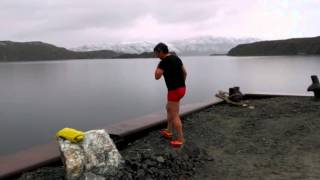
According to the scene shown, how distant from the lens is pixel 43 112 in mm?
22844

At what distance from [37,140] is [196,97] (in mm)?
14455

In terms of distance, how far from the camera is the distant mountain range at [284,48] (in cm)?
13112

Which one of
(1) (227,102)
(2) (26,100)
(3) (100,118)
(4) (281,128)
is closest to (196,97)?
(3) (100,118)

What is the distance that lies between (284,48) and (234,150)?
484 feet

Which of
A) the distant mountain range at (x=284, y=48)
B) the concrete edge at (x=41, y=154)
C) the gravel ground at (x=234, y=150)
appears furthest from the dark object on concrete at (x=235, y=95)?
the distant mountain range at (x=284, y=48)

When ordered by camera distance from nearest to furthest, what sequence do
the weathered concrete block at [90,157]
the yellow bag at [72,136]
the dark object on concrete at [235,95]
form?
1. the weathered concrete block at [90,157]
2. the yellow bag at [72,136]
3. the dark object on concrete at [235,95]

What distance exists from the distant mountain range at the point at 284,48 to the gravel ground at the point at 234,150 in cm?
12590

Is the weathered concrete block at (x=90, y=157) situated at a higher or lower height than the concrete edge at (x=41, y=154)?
higher

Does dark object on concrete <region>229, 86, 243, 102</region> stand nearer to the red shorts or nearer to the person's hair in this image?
the red shorts

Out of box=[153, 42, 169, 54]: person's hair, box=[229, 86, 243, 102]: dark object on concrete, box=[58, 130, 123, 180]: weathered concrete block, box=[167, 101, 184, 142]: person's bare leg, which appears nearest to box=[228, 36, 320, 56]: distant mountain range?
box=[229, 86, 243, 102]: dark object on concrete

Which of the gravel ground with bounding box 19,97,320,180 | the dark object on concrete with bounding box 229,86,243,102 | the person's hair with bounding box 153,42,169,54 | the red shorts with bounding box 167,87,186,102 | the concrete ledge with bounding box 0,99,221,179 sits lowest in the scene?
the gravel ground with bounding box 19,97,320,180

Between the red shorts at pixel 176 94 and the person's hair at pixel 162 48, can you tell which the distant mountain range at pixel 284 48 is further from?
the person's hair at pixel 162 48

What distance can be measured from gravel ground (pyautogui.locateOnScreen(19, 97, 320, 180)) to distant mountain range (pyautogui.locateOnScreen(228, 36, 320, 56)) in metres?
126

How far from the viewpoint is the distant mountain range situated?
13112 centimetres
